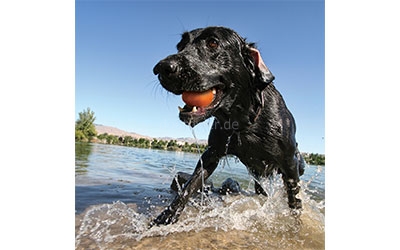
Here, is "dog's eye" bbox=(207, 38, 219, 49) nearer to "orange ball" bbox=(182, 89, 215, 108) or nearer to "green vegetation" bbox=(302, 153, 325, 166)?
"orange ball" bbox=(182, 89, 215, 108)

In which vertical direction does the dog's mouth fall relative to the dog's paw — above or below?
above

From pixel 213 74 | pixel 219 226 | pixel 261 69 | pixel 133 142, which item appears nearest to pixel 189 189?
pixel 219 226

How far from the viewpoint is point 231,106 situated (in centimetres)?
231

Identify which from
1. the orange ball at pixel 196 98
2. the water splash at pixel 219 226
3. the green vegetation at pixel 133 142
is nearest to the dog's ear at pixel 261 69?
the orange ball at pixel 196 98

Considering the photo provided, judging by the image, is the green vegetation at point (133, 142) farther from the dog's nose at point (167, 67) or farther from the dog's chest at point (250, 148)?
the dog's nose at point (167, 67)

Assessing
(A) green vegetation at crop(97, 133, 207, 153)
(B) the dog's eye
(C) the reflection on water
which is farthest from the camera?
(A) green vegetation at crop(97, 133, 207, 153)

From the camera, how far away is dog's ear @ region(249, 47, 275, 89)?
221cm

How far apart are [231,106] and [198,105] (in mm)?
362

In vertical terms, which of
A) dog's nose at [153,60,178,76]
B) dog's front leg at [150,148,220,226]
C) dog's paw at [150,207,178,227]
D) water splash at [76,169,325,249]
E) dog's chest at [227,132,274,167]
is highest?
dog's nose at [153,60,178,76]

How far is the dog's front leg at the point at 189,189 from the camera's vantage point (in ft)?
8.00

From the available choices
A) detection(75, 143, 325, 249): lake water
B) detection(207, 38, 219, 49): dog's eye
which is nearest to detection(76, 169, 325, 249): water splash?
detection(75, 143, 325, 249): lake water

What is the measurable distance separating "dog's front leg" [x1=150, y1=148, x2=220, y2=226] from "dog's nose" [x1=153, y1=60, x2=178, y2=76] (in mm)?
984

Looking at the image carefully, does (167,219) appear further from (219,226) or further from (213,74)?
(213,74)
